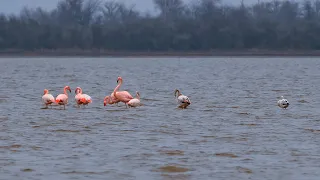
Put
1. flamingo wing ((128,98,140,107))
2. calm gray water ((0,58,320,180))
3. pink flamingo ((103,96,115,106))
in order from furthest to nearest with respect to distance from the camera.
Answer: pink flamingo ((103,96,115,106)), flamingo wing ((128,98,140,107)), calm gray water ((0,58,320,180))

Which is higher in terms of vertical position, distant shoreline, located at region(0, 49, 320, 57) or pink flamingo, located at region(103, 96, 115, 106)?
pink flamingo, located at region(103, 96, 115, 106)

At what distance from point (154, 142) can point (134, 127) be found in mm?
3179

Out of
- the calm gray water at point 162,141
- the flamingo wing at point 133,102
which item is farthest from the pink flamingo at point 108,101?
the flamingo wing at point 133,102

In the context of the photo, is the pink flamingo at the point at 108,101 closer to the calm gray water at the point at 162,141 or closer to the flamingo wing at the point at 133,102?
the calm gray water at the point at 162,141

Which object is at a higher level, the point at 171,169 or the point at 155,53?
the point at 171,169

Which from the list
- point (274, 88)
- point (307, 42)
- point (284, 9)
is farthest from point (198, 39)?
point (274, 88)

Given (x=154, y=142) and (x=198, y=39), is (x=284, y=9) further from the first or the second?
(x=154, y=142)

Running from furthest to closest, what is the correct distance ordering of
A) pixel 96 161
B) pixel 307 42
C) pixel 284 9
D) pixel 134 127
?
1. pixel 284 9
2. pixel 307 42
3. pixel 134 127
4. pixel 96 161

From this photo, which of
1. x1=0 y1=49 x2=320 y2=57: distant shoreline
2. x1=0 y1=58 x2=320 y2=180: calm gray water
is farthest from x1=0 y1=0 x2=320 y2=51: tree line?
x1=0 y1=58 x2=320 y2=180: calm gray water

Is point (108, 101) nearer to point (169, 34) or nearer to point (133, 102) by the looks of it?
point (133, 102)

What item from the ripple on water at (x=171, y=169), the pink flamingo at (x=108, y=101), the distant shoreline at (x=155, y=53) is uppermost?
the ripple on water at (x=171, y=169)

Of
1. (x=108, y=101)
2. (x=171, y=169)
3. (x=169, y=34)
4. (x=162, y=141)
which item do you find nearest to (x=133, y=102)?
(x=108, y=101)

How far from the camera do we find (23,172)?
1648 cm

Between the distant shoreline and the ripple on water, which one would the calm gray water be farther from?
the distant shoreline
